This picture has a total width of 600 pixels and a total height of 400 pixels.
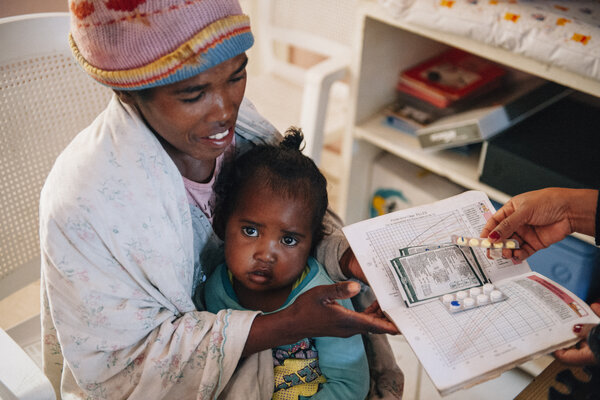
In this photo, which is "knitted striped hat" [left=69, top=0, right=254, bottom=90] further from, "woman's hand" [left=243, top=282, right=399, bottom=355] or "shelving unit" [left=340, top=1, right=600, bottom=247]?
"shelving unit" [left=340, top=1, right=600, bottom=247]

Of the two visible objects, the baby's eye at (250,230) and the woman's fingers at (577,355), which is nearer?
the woman's fingers at (577,355)

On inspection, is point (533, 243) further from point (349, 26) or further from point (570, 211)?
point (349, 26)

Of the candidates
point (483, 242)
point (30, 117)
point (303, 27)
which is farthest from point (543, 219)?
point (303, 27)

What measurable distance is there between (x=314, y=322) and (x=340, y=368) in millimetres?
185

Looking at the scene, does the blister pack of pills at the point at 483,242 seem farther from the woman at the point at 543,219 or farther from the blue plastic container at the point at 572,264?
the blue plastic container at the point at 572,264

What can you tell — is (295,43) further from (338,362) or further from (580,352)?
(580,352)

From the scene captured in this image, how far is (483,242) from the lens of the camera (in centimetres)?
102

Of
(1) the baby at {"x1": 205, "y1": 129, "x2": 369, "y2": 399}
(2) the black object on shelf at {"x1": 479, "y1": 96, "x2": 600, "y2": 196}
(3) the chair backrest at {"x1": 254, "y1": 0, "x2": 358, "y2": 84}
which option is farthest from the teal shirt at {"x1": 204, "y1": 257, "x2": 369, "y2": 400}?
(3) the chair backrest at {"x1": 254, "y1": 0, "x2": 358, "y2": 84}

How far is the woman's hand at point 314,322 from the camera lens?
917mm

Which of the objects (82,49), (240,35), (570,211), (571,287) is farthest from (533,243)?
(82,49)

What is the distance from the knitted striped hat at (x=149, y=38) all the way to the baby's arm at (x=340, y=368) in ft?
1.89

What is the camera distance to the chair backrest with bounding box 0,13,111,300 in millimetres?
1131

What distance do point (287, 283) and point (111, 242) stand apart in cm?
38

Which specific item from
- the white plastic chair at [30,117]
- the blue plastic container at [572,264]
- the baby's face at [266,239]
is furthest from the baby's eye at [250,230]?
the blue plastic container at [572,264]
